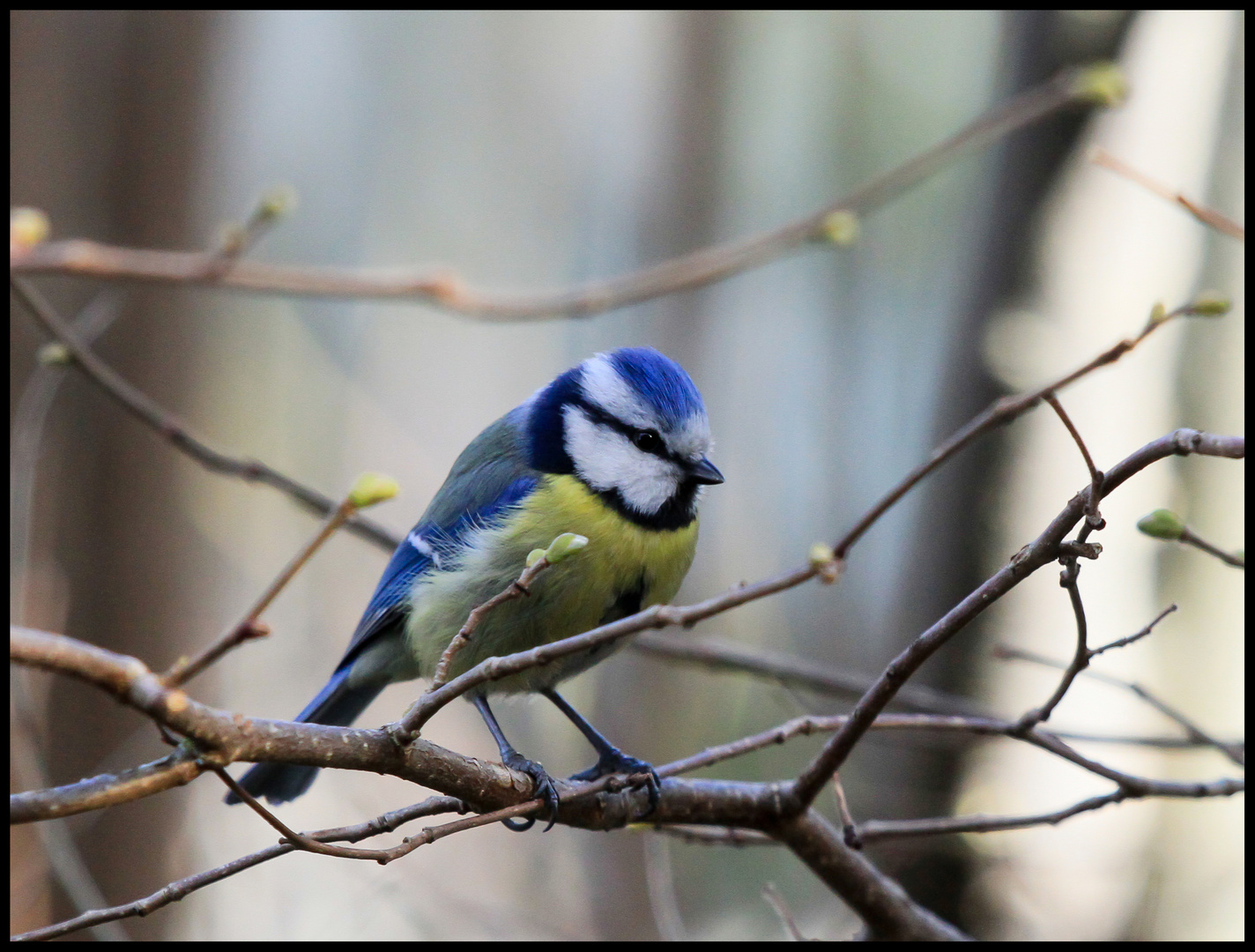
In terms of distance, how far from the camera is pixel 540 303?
1.96 meters

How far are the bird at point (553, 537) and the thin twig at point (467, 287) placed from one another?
237mm

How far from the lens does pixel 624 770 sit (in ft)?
6.94

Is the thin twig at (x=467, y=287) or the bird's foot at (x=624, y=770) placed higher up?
the thin twig at (x=467, y=287)

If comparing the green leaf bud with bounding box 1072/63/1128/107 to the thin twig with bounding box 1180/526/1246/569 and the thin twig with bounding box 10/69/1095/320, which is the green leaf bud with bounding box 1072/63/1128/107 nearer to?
the thin twig with bounding box 10/69/1095/320

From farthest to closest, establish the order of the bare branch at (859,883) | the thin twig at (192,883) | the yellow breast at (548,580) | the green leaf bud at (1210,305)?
the yellow breast at (548,580) < the bare branch at (859,883) < the green leaf bud at (1210,305) < the thin twig at (192,883)

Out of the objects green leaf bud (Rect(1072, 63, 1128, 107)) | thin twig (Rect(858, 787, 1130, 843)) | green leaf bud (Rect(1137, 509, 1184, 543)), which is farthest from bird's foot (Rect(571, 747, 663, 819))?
green leaf bud (Rect(1072, 63, 1128, 107))

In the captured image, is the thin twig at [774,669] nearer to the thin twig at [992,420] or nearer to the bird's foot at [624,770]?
the bird's foot at [624,770]

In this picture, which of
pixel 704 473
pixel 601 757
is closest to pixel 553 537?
pixel 704 473

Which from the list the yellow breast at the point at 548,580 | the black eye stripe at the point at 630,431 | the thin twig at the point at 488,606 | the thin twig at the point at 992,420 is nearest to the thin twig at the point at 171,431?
the yellow breast at the point at 548,580

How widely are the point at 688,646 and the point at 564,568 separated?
61 cm

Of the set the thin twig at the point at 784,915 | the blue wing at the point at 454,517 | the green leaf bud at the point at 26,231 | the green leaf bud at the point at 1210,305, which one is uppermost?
the blue wing at the point at 454,517

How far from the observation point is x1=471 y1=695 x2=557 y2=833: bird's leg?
160 cm

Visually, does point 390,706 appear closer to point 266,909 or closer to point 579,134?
point 266,909

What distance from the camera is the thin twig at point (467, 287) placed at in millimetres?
1234
